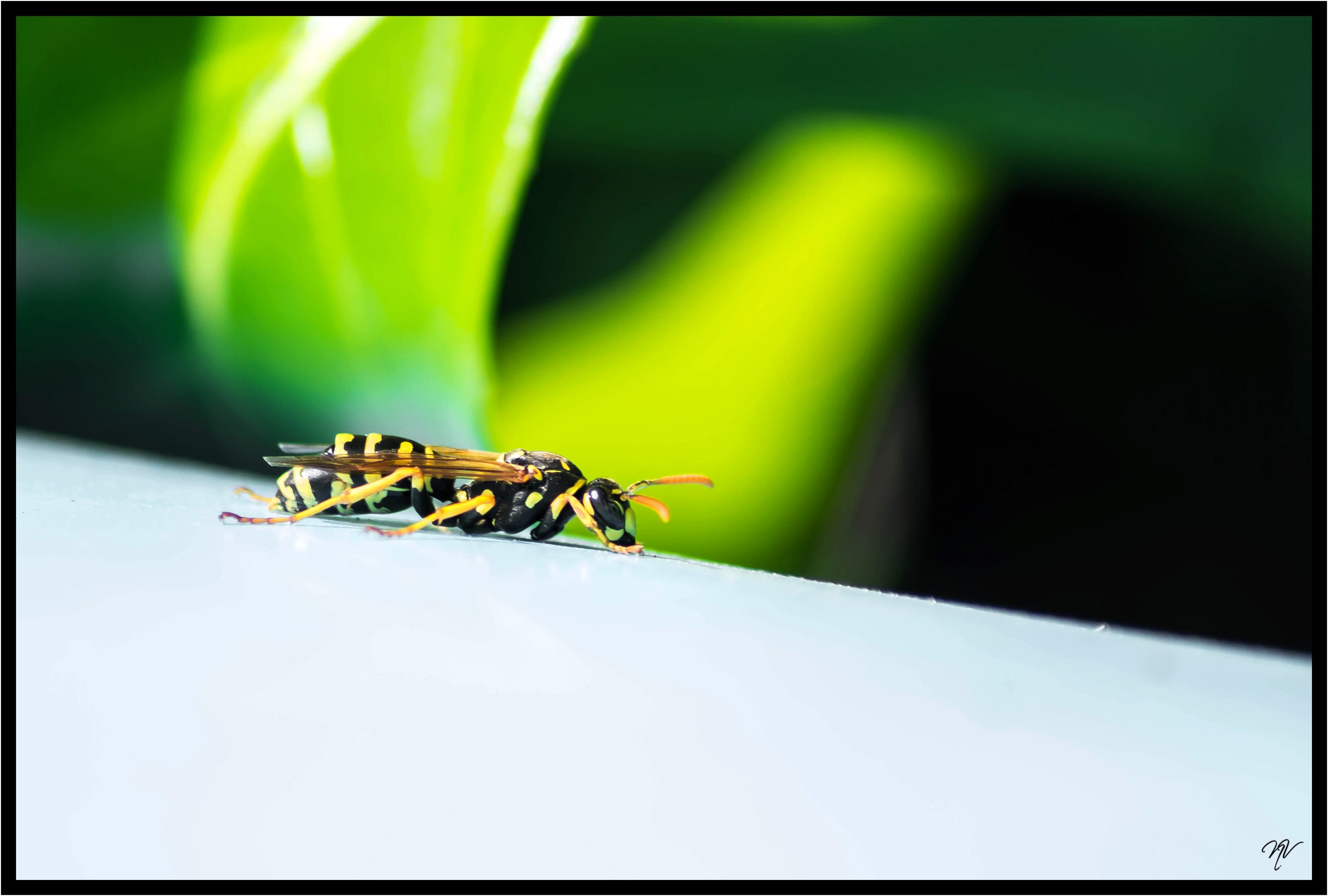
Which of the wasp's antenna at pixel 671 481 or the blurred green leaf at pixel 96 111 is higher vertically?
the blurred green leaf at pixel 96 111

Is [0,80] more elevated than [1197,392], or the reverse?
[0,80]

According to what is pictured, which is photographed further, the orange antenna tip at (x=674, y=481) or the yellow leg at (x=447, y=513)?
the orange antenna tip at (x=674, y=481)

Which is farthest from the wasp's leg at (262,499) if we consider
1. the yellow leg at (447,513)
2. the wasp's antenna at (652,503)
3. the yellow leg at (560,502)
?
the wasp's antenna at (652,503)

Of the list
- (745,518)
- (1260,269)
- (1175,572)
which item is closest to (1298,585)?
(1175,572)

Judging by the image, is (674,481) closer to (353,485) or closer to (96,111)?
(353,485)

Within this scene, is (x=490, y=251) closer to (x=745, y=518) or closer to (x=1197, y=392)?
(x=745, y=518)

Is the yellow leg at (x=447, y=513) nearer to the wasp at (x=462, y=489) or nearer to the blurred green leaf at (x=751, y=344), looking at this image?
the wasp at (x=462, y=489)

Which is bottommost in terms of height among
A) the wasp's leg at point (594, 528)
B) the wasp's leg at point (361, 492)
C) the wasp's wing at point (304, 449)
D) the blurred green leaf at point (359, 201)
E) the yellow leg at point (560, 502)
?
the wasp's leg at point (594, 528)
